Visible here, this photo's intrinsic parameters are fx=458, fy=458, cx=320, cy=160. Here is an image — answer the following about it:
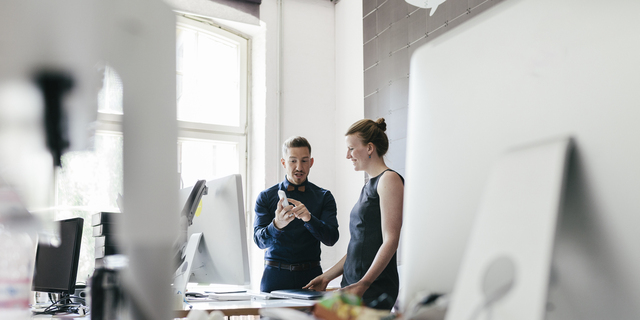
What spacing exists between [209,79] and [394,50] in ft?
5.06

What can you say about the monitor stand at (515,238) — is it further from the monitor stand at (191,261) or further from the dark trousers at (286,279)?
the dark trousers at (286,279)

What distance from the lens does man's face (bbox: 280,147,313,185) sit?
7.82 feet

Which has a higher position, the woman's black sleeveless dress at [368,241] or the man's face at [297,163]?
the man's face at [297,163]

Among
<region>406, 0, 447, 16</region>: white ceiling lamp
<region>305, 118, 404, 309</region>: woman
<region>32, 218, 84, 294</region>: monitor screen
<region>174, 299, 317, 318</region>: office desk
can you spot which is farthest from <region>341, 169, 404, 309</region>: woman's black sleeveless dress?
<region>32, 218, 84, 294</region>: monitor screen

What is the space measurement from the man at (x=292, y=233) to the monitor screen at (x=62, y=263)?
2.67 ft

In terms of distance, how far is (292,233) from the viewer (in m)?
2.25

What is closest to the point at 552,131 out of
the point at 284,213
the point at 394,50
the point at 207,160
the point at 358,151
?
the point at 358,151

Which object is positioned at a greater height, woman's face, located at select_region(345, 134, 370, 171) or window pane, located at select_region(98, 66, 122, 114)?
woman's face, located at select_region(345, 134, 370, 171)

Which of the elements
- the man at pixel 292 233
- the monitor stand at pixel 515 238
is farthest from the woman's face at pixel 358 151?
the monitor stand at pixel 515 238

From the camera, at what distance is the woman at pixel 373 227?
5.48ft

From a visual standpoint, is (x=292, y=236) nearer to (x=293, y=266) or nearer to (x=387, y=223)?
(x=293, y=266)

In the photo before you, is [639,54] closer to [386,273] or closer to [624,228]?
[624,228]

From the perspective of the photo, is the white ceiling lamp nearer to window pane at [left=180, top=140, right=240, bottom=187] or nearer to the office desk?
the office desk

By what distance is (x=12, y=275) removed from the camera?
1.95 feet
